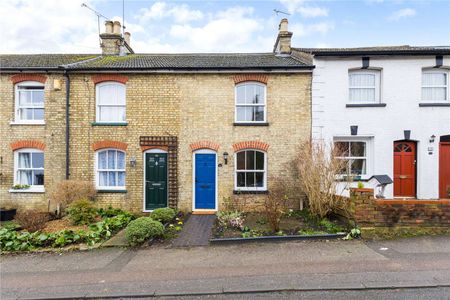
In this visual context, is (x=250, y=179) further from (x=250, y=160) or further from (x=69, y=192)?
(x=69, y=192)

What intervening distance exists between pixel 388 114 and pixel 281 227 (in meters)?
6.92

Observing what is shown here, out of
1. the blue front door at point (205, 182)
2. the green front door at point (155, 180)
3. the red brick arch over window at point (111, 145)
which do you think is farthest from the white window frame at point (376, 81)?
the red brick arch over window at point (111, 145)

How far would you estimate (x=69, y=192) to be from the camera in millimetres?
9438

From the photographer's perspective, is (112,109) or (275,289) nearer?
(275,289)

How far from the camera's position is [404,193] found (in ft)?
34.5

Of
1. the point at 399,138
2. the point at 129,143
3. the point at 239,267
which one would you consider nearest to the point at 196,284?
the point at 239,267

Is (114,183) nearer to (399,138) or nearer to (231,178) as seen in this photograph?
(231,178)

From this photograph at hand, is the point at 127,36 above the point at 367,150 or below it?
above

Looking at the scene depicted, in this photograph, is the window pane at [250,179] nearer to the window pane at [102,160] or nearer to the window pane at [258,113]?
the window pane at [258,113]

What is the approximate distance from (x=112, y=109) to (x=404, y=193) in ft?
43.7

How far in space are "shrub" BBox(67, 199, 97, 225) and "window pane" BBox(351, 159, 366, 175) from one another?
35.3 ft

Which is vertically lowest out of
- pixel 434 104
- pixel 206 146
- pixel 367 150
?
pixel 367 150

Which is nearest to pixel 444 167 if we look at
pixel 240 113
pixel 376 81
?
pixel 376 81

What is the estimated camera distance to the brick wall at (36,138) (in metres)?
10.4
